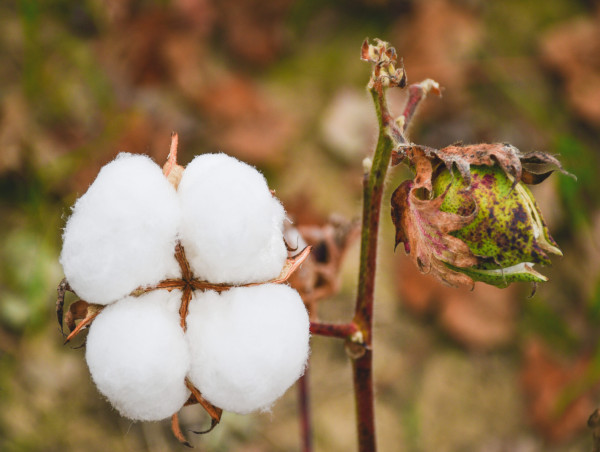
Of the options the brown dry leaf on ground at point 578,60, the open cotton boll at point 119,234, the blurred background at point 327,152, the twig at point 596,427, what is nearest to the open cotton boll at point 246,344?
the open cotton boll at point 119,234

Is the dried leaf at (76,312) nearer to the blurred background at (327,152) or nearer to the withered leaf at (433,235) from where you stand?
the withered leaf at (433,235)

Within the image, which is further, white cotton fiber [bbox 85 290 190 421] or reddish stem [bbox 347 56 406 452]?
reddish stem [bbox 347 56 406 452]

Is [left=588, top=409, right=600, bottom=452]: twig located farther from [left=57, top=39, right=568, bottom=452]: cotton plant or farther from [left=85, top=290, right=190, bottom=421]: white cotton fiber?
[left=85, top=290, right=190, bottom=421]: white cotton fiber

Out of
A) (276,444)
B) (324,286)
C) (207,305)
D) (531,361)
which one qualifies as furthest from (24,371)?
(531,361)

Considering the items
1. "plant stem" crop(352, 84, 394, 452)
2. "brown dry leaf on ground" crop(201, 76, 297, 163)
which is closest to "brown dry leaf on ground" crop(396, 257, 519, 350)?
"brown dry leaf on ground" crop(201, 76, 297, 163)

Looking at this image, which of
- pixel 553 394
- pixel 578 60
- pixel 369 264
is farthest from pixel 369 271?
pixel 578 60

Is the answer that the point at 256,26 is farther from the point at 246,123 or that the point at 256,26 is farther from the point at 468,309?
the point at 468,309
